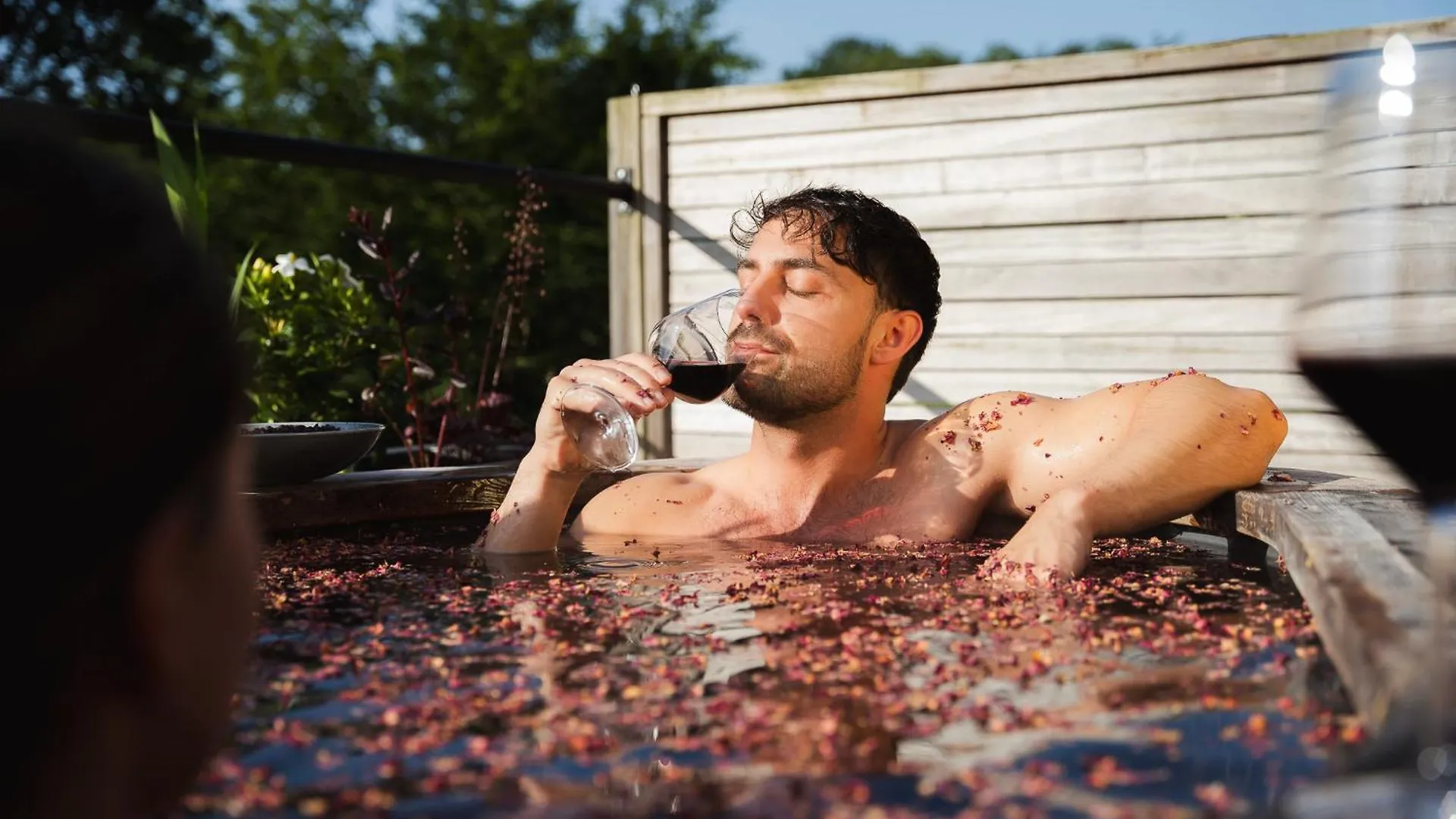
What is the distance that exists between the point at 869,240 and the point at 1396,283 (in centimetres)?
223

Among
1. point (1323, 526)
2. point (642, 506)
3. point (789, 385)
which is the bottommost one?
point (642, 506)

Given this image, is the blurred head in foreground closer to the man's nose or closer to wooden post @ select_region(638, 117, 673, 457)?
the man's nose

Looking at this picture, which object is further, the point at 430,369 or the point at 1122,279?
the point at 1122,279

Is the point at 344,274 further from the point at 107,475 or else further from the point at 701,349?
the point at 107,475

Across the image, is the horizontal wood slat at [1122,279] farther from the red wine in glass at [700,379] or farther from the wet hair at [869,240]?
the red wine in glass at [700,379]

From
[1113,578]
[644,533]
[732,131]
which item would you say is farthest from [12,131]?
[732,131]

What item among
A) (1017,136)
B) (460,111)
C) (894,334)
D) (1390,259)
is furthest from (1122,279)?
(460,111)

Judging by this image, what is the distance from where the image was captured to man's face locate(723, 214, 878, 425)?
292 cm

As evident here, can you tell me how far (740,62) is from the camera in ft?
39.9

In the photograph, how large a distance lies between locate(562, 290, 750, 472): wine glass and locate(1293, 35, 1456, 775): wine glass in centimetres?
170

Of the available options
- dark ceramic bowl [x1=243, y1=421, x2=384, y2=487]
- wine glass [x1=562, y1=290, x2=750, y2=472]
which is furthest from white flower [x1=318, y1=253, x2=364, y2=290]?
wine glass [x1=562, y1=290, x2=750, y2=472]

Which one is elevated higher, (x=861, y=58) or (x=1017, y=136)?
(x=861, y=58)

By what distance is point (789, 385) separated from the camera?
2936 mm

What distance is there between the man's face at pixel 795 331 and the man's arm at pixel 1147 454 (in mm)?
489
